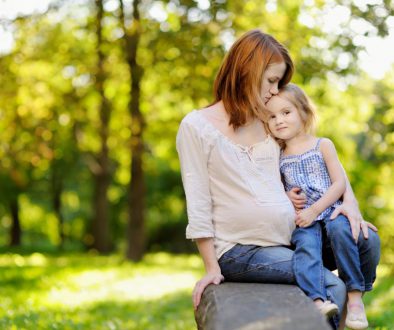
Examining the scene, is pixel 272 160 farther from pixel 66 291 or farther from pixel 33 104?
pixel 33 104

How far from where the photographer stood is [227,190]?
4504 mm

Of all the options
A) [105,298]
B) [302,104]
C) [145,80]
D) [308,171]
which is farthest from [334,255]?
[145,80]

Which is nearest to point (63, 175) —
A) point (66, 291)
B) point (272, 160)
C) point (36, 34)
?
point (36, 34)

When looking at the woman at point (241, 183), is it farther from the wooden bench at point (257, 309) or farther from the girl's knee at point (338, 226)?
the wooden bench at point (257, 309)

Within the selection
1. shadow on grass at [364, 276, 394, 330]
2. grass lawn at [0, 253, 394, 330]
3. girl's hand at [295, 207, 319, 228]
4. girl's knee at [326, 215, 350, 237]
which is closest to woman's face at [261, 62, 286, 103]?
girl's hand at [295, 207, 319, 228]

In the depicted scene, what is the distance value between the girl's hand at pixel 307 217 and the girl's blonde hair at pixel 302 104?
0.57 m

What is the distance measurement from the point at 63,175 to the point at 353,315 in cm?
2432

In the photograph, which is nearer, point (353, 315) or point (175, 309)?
point (353, 315)

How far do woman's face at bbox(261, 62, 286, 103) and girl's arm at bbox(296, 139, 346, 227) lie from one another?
0.43 metres

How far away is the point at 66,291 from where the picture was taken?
11742 mm

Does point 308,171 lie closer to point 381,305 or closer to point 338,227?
point 338,227

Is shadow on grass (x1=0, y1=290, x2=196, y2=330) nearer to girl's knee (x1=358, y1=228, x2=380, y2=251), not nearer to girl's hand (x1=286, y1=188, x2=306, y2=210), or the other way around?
girl's hand (x1=286, y1=188, x2=306, y2=210)

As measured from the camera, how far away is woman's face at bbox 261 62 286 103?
Result: 14.9ft

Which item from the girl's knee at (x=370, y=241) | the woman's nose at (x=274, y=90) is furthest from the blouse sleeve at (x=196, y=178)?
the girl's knee at (x=370, y=241)
